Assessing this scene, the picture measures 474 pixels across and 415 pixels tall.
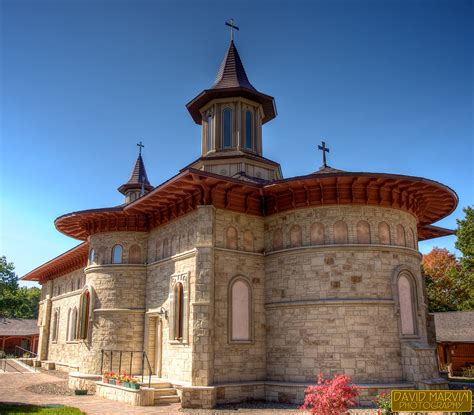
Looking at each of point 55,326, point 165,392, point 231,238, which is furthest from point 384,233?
point 55,326

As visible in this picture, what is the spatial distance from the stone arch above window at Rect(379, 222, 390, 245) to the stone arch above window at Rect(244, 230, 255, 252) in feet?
14.7

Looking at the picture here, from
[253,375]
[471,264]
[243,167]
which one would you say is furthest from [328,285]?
[471,264]

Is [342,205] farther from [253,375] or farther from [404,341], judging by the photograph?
[253,375]

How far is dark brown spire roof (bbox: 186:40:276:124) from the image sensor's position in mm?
21516

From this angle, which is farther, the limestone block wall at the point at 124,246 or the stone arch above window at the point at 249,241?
the limestone block wall at the point at 124,246

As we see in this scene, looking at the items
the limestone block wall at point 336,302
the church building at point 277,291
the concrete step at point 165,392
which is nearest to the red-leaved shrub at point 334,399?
the church building at point 277,291

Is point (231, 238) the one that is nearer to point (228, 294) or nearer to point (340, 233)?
point (228, 294)

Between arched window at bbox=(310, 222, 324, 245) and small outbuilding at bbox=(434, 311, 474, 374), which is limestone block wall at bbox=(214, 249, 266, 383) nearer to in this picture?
arched window at bbox=(310, 222, 324, 245)

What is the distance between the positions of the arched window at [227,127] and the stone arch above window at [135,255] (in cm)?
609

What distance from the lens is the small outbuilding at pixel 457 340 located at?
93.9 ft

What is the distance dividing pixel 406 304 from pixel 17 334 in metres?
42.4

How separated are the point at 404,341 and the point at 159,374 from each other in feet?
29.1

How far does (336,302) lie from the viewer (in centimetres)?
1530

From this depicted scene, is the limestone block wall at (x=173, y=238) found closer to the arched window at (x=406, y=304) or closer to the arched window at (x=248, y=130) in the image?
the arched window at (x=248, y=130)
